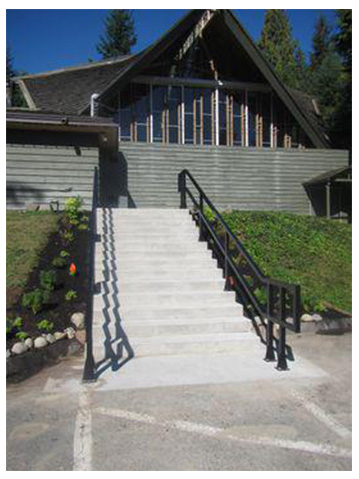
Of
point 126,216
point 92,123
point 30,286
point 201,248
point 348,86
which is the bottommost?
point 30,286

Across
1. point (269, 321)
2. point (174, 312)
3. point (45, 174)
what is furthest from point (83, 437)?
point (45, 174)

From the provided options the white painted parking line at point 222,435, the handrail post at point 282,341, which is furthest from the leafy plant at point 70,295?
the handrail post at point 282,341

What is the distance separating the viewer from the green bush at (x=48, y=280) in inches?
269

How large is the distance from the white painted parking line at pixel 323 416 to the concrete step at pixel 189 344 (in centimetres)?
153

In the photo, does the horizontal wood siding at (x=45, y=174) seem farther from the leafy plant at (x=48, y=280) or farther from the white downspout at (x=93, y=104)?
the leafy plant at (x=48, y=280)

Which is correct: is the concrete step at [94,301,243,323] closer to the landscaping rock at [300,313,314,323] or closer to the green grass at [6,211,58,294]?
the landscaping rock at [300,313,314,323]

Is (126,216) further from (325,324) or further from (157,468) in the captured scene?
(157,468)

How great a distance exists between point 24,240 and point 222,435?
6.32 meters

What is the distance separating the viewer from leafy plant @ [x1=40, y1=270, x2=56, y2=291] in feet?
22.4

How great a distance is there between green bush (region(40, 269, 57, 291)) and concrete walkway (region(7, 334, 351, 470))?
1635mm

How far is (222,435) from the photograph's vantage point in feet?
11.8

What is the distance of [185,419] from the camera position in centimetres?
390
